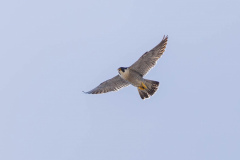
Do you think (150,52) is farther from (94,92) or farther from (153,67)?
(94,92)

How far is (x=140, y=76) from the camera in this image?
2791 centimetres

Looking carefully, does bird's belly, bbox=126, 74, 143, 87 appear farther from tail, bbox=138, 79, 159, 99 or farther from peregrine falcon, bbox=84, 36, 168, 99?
tail, bbox=138, 79, 159, 99

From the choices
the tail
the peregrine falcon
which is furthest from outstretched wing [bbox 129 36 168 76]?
the tail

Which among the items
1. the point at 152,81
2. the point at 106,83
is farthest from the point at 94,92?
the point at 152,81

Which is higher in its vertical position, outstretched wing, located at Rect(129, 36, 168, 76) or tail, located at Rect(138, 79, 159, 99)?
outstretched wing, located at Rect(129, 36, 168, 76)

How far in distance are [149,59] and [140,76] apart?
946 millimetres

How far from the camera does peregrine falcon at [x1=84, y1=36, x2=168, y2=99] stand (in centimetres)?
2727

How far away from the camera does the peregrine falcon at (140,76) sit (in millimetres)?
27266

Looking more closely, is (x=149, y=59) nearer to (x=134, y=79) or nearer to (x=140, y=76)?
(x=140, y=76)

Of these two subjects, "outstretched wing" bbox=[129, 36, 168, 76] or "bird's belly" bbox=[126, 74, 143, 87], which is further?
"bird's belly" bbox=[126, 74, 143, 87]

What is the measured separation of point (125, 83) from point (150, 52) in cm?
251

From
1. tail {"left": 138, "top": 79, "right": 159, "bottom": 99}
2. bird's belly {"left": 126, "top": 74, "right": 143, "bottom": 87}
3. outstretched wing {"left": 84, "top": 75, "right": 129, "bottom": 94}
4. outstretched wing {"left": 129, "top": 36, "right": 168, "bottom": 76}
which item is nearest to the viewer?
outstretched wing {"left": 129, "top": 36, "right": 168, "bottom": 76}

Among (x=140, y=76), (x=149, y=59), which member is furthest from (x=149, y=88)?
(x=149, y=59)

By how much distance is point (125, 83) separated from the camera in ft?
95.0
